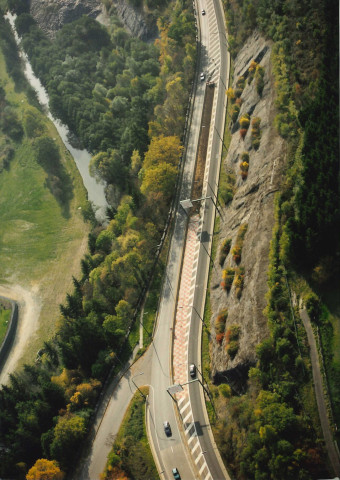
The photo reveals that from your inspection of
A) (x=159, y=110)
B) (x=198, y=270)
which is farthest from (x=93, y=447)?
(x=159, y=110)

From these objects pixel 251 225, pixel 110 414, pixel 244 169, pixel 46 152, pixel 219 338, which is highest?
pixel 46 152

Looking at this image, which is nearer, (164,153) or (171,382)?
(171,382)

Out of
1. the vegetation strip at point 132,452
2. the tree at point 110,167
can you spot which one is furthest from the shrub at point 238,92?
the vegetation strip at point 132,452

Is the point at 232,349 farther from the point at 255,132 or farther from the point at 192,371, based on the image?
the point at 255,132

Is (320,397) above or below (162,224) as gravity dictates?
below

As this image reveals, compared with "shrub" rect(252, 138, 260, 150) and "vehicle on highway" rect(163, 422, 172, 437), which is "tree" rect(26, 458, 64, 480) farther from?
"shrub" rect(252, 138, 260, 150)

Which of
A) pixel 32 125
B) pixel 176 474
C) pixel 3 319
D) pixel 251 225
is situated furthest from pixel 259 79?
pixel 32 125
